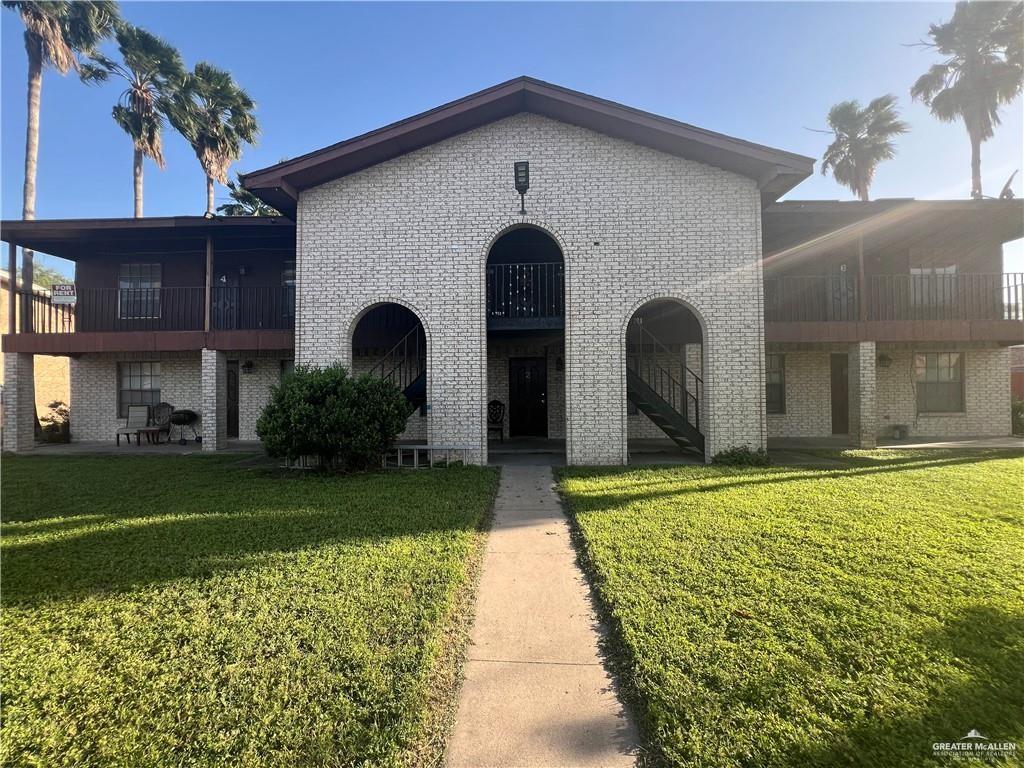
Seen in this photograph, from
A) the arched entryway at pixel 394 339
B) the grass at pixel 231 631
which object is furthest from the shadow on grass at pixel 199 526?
the arched entryway at pixel 394 339

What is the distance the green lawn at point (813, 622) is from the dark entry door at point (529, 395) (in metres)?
7.60

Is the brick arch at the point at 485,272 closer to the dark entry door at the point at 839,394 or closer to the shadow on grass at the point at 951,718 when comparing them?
the shadow on grass at the point at 951,718

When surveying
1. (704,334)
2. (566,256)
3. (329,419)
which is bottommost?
(329,419)

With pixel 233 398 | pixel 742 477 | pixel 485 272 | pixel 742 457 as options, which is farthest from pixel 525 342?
pixel 233 398

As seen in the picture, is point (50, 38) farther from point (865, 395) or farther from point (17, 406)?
point (865, 395)

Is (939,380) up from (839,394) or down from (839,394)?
up

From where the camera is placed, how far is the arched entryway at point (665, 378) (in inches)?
379

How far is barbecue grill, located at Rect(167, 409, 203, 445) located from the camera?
12.9 m

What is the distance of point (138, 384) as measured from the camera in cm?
1348

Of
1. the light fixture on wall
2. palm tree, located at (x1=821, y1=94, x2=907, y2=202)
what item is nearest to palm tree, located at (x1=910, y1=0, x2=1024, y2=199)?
palm tree, located at (x1=821, y1=94, x2=907, y2=202)

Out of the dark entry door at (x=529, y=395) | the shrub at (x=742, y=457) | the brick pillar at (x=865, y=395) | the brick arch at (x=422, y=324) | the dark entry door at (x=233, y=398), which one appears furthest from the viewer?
the dark entry door at (x=233, y=398)

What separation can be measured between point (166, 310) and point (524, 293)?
34.1 feet

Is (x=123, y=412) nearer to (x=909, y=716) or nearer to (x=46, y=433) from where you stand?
(x=46, y=433)

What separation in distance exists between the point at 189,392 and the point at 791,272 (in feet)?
60.7
